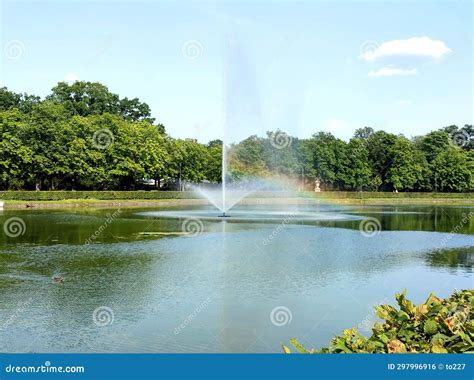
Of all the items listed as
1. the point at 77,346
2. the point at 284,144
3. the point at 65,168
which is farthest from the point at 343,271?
the point at 65,168

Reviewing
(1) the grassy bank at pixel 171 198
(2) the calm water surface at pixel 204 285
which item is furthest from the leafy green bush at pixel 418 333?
(1) the grassy bank at pixel 171 198

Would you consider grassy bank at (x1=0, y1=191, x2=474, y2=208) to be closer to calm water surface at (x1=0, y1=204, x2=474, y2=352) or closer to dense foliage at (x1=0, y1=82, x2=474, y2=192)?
dense foliage at (x1=0, y1=82, x2=474, y2=192)

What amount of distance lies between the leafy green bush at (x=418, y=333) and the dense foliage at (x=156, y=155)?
39.3 m

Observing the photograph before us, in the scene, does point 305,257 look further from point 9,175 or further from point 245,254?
point 9,175

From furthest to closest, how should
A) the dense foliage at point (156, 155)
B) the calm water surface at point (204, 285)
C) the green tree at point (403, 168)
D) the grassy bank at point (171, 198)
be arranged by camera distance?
1. the green tree at point (403, 168)
2. the dense foliage at point (156, 155)
3. the grassy bank at point (171, 198)
4. the calm water surface at point (204, 285)

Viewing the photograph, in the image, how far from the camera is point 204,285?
16141 mm

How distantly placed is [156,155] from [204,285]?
194 ft

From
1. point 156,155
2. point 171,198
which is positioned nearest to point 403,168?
point 156,155

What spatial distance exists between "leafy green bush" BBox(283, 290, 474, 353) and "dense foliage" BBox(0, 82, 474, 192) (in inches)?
1547

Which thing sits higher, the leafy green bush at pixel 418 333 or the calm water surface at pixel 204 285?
the leafy green bush at pixel 418 333

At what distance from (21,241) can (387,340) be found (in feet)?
75.1

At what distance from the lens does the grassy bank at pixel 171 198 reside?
5681 centimetres

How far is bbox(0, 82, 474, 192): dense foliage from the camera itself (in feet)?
210

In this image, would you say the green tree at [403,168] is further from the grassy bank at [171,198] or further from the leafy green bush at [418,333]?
the leafy green bush at [418,333]
